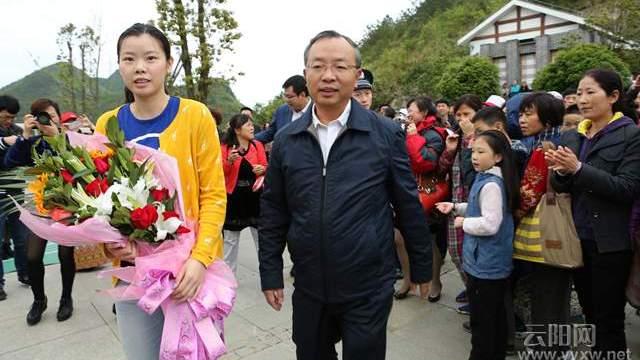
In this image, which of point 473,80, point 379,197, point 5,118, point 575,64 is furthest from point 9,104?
point 473,80

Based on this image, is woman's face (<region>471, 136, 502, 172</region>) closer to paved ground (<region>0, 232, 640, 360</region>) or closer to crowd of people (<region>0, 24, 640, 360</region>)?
crowd of people (<region>0, 24, 640, 360</region>)

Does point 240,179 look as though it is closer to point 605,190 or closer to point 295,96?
point 295,96

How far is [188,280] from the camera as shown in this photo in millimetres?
1692

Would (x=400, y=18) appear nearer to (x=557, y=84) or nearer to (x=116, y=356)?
(x=557, y=84)

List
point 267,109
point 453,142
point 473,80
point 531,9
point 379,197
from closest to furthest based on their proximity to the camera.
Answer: point 379,197, point 453,142, point 473,80, point 267,109, point 531,9

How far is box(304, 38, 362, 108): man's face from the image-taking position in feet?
6.19

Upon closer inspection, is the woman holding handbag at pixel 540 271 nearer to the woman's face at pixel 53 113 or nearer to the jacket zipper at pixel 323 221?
the jacket zipper at pixel 323 221

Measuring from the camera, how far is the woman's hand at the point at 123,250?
1.67 metres

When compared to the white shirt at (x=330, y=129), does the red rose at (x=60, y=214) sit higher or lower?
lower

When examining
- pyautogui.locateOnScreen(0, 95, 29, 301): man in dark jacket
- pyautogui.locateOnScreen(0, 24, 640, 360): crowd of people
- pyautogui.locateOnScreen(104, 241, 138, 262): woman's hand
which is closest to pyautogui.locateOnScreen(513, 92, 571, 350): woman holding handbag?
pyautogui.locateOnScreen(0, 24, 640, 360): crowd of people

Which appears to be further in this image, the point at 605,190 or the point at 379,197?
the point at 605,190

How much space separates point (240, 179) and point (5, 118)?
247 centimetres


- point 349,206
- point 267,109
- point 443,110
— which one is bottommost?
point 349,206

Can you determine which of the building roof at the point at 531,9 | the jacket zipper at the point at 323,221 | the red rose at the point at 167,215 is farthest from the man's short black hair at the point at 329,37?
the building roof at the point at 531,9
